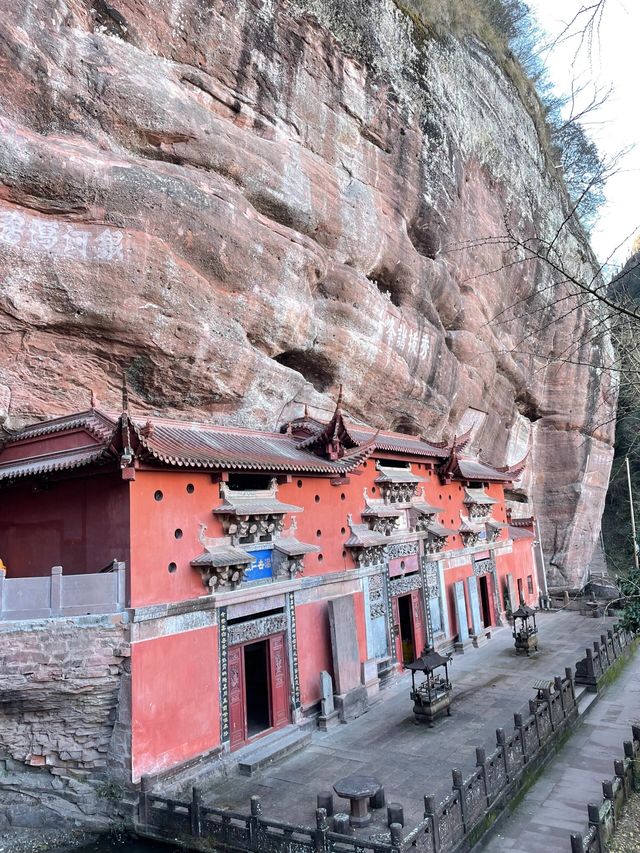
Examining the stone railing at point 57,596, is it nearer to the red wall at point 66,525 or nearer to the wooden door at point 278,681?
the red wall at point 66,525

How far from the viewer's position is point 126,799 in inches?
370

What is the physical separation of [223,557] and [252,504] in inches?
57.1

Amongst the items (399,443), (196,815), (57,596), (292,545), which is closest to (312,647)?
(292,545)

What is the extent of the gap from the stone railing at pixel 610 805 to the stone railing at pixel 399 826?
193 mm

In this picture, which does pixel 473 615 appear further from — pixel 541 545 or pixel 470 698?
pixel 541 545

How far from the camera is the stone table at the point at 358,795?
866 centimetres

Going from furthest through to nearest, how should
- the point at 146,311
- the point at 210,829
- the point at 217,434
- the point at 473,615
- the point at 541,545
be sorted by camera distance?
the point at 541,545 < the point at 473,615 < the point at 217,434 < the point at 146,311 < the point at 210,829

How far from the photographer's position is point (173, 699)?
33.8ft

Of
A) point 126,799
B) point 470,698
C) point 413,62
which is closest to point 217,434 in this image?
point 126,799

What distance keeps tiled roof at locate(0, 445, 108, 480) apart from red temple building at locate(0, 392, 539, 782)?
4cm

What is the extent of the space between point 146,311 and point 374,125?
1149 cm

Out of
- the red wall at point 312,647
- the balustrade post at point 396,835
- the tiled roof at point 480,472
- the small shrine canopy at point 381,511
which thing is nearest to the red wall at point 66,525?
the red wall at point 312,647

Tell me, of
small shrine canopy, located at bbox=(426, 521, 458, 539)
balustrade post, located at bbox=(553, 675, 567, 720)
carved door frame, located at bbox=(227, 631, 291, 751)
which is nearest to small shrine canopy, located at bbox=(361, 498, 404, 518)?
small shrine canopy, located at bbox=(426, 521, 458, 539)

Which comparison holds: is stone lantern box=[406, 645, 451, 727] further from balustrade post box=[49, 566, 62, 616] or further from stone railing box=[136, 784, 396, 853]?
balustrade post box=[49, 566, 62, 616]
